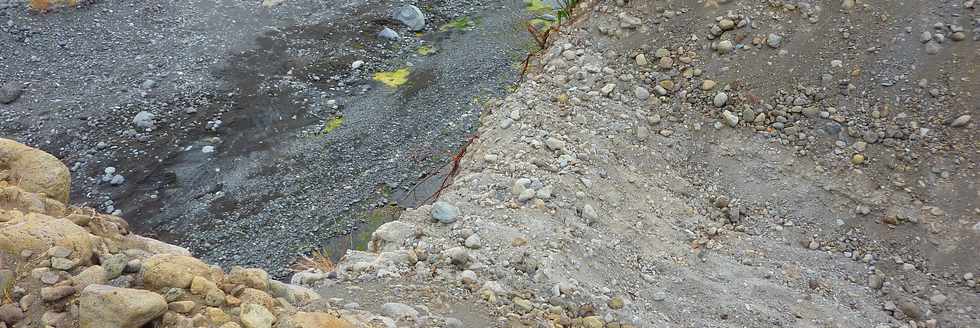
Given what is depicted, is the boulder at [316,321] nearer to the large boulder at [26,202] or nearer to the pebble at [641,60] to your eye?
the large boulder at [26,202]

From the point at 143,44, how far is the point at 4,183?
6837 millimetres

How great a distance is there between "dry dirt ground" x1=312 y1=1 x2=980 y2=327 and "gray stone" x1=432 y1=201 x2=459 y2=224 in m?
0.06

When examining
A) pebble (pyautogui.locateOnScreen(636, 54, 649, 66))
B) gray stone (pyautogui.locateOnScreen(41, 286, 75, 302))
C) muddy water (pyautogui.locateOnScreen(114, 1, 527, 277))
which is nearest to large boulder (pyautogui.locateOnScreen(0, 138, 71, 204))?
gray stone (pyautogui.locateOnScreen(41, 286, 75, 302))

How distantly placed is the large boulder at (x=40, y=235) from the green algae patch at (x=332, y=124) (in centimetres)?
508

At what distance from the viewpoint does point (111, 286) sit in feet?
9.77

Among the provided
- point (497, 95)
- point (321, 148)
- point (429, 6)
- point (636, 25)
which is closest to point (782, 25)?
point (636, 25)

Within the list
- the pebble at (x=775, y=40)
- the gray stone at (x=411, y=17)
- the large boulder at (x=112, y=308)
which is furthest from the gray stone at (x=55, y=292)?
the gray stone at (x=411, y=17)

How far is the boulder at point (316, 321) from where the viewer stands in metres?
3.02

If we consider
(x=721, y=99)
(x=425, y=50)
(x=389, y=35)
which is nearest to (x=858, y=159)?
(x=721, y=99)

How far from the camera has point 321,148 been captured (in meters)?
8.20

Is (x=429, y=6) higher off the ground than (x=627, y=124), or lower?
lower

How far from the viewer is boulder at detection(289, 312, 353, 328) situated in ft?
9.91

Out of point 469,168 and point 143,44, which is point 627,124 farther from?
point 143,44

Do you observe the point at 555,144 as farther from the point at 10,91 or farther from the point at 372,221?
the point at 10,91
